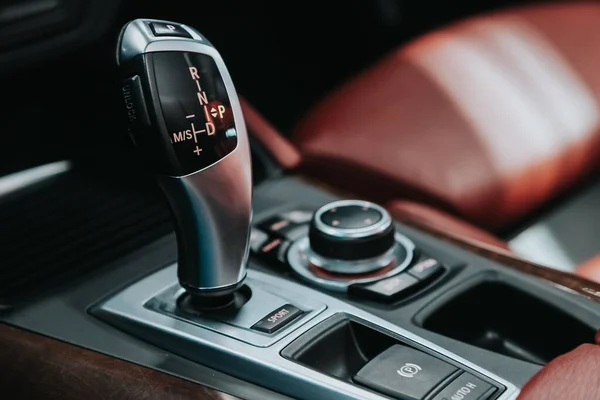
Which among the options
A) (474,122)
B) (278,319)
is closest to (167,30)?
(278,319)

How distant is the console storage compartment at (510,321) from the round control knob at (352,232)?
0.06 metres

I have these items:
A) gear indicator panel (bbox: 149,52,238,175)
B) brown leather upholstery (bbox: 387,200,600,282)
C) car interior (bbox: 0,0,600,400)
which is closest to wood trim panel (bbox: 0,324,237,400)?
car interior (bbox: 0,0,600,400)

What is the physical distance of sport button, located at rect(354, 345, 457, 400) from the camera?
1.86ft

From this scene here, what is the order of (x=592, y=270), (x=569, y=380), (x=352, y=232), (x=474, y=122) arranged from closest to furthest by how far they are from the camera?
1. (x=569, y=380)
2. (x=352, y=232)
3. (x=592, y=270)
4. (x=474, y=122)

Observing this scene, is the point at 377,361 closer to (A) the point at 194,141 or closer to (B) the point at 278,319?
(B) the point at 278,319

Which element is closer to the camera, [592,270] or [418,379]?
[418,379]

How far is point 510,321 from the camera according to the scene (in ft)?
2.35

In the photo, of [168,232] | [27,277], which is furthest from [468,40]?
[27,277]

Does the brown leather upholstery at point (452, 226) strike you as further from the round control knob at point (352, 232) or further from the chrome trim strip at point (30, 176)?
the chrome trim strip at point (30, 176)

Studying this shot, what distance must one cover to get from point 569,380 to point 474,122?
62 centimetres

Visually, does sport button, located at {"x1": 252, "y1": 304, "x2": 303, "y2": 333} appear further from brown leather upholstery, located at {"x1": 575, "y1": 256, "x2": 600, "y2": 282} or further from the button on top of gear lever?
brown leather upholstery, located at {"x1": 575, "y1": 256, "x2": 600, "y2": 282}

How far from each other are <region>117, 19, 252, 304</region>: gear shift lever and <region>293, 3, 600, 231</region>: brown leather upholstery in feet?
1.26

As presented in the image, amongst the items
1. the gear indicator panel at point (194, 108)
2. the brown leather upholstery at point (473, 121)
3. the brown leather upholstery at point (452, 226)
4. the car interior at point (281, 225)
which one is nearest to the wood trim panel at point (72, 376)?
the car interior at point (281, 225)

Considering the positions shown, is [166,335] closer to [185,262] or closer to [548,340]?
[185,262]
